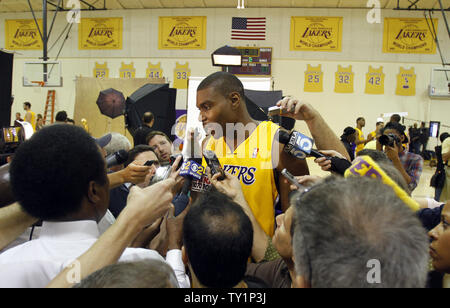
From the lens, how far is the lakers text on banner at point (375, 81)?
12.6 meters

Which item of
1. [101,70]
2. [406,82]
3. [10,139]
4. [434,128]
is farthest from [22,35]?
[434,128]

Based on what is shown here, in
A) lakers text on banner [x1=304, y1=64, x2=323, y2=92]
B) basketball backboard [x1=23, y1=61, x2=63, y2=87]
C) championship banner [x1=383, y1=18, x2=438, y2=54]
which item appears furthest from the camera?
lakers text on banner [x1=304, y1=64, x2=323, y2=92]

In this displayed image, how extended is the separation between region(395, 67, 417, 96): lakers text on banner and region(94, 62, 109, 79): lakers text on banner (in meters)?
11.5

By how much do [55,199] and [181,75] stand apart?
42.7 ft

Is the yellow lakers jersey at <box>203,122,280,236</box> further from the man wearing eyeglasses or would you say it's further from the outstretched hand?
the man wearing eyeglasses

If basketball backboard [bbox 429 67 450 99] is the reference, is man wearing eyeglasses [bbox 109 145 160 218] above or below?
below

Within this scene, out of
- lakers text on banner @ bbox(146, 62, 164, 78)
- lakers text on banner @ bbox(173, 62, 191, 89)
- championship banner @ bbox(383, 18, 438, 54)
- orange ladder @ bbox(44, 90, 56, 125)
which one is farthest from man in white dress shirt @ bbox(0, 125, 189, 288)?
orange ladder @ bbox(44, 90, 56, 125)

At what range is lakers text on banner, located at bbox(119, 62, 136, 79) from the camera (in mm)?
13766

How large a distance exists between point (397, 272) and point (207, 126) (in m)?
1.64

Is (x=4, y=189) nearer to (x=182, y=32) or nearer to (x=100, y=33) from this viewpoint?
(x=182, y=32)

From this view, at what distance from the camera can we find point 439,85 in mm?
12250

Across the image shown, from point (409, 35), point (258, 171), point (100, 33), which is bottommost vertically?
point (258, 171)

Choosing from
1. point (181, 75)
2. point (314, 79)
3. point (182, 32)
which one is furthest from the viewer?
point (181, 75)
